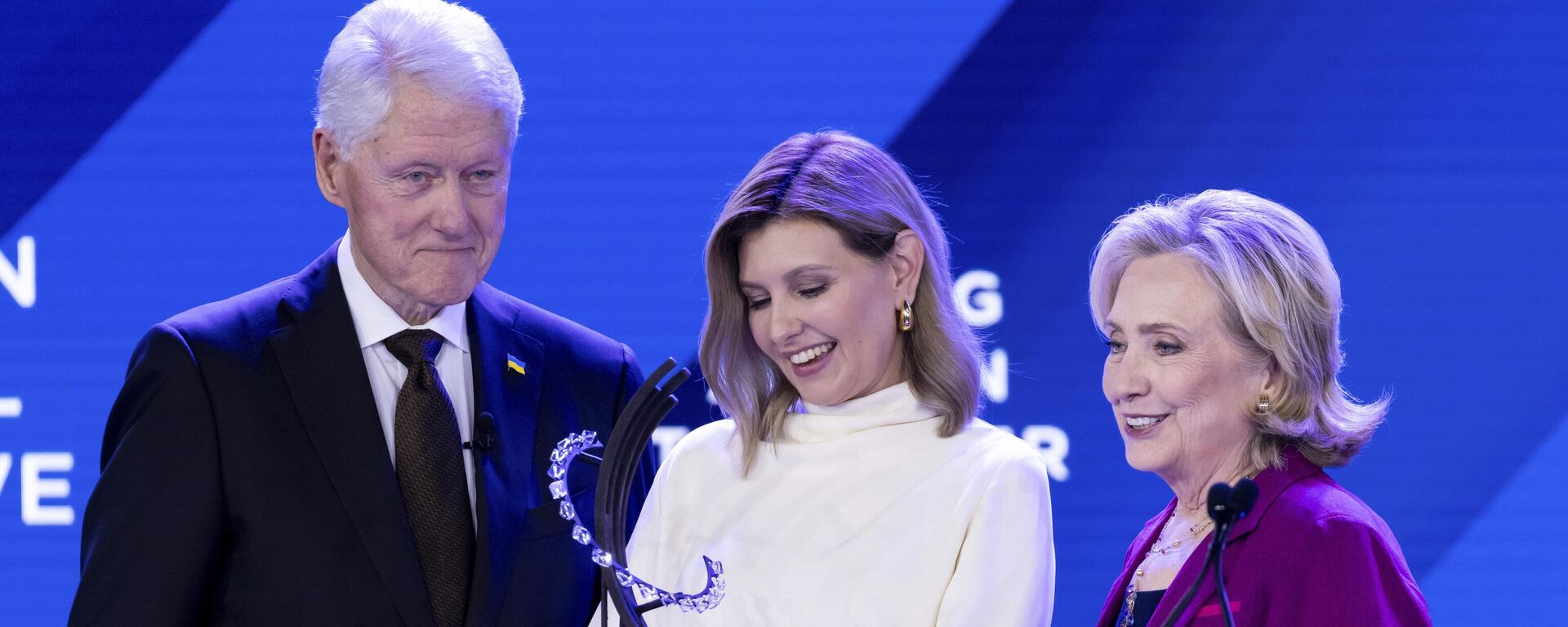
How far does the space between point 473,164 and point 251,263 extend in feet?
5.75

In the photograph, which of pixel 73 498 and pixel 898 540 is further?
pixel 73 498

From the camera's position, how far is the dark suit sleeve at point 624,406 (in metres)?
2.55

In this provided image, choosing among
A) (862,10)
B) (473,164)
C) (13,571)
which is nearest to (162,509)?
(473,164)

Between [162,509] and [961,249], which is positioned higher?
[961,249]

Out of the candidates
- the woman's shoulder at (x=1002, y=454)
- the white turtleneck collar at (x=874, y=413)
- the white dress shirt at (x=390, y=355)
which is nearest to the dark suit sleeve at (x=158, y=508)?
the white dress shirt at (x=390, y=355)

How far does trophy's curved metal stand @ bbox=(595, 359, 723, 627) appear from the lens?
1917mm

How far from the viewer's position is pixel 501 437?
231 cm

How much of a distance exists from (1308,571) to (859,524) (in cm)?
65

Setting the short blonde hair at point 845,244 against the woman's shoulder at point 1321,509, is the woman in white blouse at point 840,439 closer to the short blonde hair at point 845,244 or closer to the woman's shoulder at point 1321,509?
the short blonde hair at point 845,244

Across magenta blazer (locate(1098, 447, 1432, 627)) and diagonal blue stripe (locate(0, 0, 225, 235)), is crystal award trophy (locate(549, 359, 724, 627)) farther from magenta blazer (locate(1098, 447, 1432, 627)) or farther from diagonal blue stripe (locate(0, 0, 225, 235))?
diagonal blue stripe (locate(0, 0, 225, 235))

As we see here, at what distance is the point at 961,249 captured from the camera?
381cm

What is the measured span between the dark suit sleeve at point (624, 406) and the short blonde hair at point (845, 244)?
0.58ft

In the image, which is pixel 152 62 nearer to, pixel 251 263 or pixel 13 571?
pixel 251 263

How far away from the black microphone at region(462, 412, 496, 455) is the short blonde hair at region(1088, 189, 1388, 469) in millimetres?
1065
